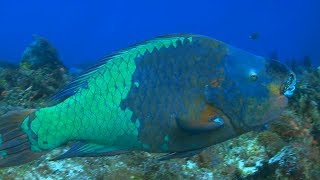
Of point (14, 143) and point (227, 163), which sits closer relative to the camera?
point (14, 143)

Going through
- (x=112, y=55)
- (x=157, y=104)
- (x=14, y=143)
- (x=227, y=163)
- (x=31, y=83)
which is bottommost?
(x=227, y=163)

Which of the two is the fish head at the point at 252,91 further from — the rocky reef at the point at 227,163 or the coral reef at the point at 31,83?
the coral reef at the point at 31,83

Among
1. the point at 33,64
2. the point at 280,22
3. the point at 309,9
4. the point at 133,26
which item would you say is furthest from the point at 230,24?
the point at 33,64

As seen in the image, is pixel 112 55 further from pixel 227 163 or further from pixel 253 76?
pixel 227 163

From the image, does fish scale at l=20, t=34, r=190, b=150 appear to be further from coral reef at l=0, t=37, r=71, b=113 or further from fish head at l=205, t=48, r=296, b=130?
coral reef at l=0, t=37, r=71, b=113

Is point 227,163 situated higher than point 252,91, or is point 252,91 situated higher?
point 252,91

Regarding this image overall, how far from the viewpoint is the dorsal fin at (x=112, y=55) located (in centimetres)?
226

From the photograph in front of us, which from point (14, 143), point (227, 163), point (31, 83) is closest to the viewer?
point (14, 143)

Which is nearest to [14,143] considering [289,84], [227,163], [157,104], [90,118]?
[90,118]

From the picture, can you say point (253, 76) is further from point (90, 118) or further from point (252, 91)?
point (90, 118)

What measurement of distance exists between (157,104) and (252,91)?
626 mm

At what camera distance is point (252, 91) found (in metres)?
2.31

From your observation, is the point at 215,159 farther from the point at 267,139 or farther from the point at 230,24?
the point at 230,24

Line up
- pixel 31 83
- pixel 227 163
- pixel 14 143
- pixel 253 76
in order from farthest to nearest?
pixel 31 83
pixel 227 163
pixel 253 76
pixel 14 143
